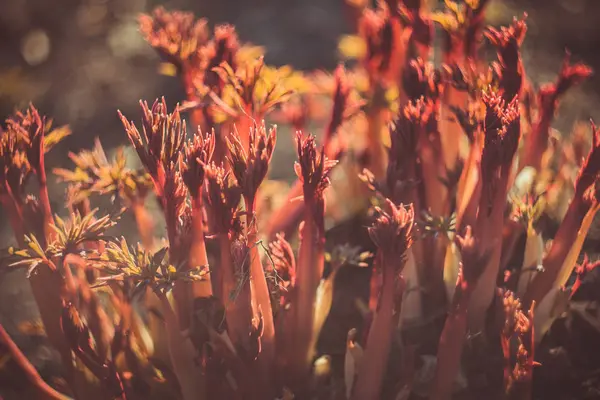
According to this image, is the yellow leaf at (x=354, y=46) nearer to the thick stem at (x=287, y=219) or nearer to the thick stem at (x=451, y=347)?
the thick stem at (x=287, y=219)

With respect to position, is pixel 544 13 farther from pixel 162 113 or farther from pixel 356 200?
pixel 162 113

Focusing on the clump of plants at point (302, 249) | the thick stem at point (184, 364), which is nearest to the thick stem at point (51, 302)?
the clump of plants at point (302, 249)

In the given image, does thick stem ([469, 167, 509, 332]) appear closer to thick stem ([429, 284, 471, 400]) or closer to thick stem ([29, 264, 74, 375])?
thick stem ([429, 284, 471, 400])

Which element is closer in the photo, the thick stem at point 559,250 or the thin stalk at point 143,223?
the thick stem at point 559,250

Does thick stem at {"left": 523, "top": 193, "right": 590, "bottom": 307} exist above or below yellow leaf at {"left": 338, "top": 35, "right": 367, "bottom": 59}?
below

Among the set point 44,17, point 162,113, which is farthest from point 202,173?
point 44,17

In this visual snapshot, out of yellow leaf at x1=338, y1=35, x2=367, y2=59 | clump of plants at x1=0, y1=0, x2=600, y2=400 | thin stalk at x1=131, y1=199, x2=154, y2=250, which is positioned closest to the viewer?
clump of plants at x1=0, y1=0, x2=600, y2=400

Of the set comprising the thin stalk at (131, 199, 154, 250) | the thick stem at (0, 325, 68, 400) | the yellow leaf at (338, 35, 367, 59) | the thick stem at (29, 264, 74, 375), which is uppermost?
the yellow leaf at (338, 35, 367, 59)

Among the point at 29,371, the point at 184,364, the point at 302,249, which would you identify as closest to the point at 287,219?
the point at 302,249

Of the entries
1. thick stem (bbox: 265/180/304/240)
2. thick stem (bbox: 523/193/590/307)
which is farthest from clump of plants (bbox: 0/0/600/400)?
thick stem (bbox: 265/180/304/240)
